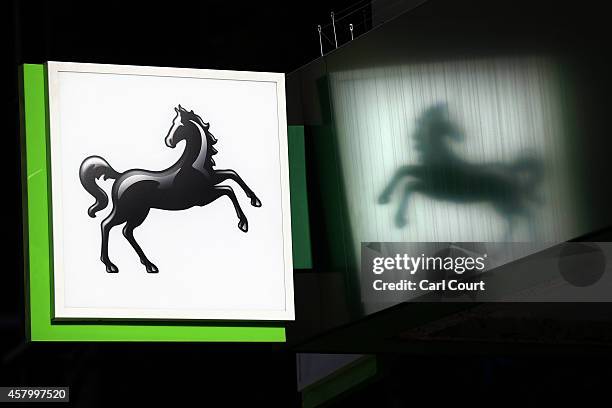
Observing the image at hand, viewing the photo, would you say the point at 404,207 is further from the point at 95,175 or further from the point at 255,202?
the point at 95,175

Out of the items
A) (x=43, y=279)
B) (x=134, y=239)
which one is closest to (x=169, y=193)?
(x=134, y=239)

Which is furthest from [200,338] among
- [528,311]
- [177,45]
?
[177,45]

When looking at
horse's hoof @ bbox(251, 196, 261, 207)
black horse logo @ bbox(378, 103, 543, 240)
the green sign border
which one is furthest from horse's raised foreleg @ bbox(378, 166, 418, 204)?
the green sign border

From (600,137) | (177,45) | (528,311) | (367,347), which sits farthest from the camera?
(177,45)

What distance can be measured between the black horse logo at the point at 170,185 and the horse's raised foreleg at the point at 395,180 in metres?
1.29

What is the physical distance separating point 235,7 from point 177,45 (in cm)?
89

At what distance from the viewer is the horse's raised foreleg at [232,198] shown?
27.3ft

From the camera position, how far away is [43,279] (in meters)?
8.00

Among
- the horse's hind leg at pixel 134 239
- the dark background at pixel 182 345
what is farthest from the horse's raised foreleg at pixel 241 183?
the dark background at pixel 182 345

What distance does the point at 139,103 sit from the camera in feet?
Result: 27.2

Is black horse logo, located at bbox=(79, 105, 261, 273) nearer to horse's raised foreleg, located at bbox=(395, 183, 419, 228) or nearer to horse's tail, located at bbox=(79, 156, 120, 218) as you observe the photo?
horse's tail, located at bbox=(79, 156, 120, 218)

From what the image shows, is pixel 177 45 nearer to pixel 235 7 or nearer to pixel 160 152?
pixel 235 7

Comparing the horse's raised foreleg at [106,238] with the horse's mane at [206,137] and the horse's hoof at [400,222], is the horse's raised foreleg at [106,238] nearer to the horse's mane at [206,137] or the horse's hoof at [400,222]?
the horse's mane at [206,137]

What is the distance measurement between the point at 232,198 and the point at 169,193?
60 cm
